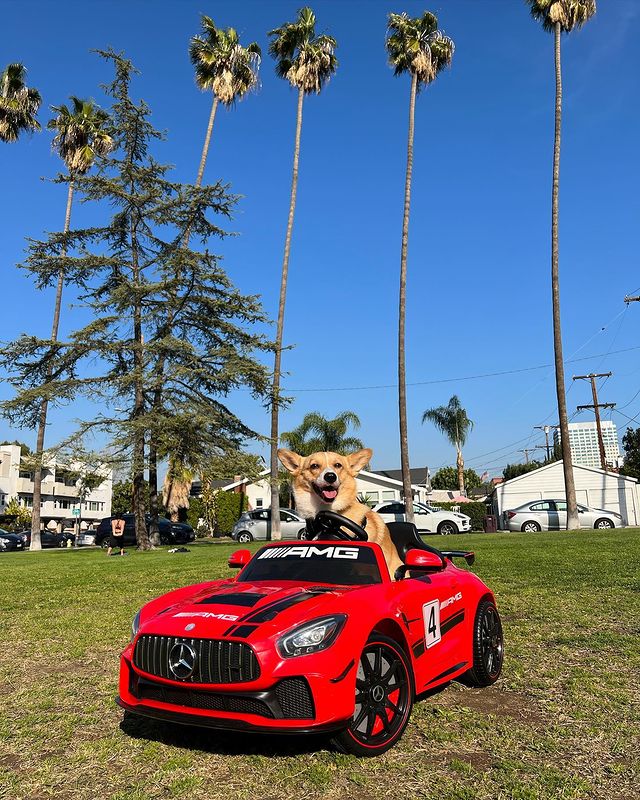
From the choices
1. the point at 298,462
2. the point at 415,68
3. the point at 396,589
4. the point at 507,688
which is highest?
the point at 415,68

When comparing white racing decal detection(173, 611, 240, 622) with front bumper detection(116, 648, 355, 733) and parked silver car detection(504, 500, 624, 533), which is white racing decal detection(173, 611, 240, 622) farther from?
parked silver car detection(504, 500, 624, 533)

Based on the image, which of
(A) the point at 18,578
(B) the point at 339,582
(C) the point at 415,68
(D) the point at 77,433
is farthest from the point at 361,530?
(C) the point at 415,68

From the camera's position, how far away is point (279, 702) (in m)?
3.21

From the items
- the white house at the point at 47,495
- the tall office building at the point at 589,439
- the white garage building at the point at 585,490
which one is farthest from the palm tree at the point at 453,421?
the tall office building at the point at 589,439

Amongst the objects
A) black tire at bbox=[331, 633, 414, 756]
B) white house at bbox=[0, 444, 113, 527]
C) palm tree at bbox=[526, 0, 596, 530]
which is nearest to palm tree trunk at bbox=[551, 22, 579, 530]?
palm tree at bbox=[526, 0, 596, 530]

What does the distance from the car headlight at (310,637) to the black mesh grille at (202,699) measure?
291mm

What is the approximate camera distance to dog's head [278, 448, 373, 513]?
596 centimetres

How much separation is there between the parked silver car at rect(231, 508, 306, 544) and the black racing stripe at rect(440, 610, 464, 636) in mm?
24454

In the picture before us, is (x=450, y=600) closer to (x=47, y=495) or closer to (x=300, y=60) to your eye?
(x=300, y=60)

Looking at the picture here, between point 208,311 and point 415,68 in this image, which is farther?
point 415,68

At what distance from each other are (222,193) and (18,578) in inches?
751

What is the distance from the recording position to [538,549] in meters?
15.8

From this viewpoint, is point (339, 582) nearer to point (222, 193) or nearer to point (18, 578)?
point (18, 578)

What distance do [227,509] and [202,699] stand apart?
47253 mm
